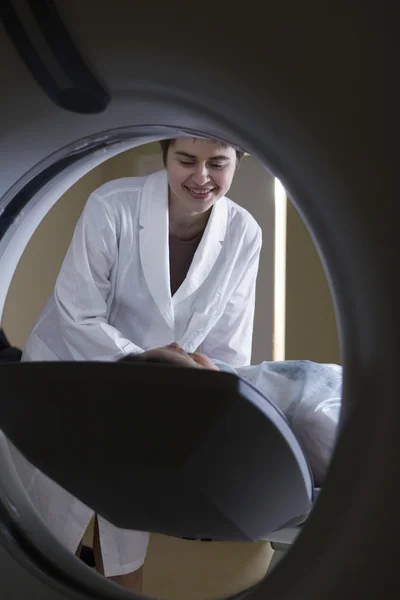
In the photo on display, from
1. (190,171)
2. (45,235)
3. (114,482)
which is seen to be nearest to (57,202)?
(45,235)

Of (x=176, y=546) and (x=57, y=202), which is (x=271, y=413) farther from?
(x=57, y=202)

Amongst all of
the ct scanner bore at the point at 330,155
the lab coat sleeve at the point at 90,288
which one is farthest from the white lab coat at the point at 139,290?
the ct scanner bore at the point at 330,155

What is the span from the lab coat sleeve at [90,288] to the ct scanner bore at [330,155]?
7.3 inches

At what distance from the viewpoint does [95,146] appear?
0.40 m

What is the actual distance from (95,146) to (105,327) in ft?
0.55

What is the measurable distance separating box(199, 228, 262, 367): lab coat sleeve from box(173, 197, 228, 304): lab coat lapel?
40 millimetres

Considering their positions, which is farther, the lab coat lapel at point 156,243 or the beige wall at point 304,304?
the lab coat lapel at point 156,243

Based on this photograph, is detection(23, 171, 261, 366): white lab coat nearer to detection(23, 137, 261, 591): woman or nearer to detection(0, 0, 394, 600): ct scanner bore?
detection(23, 137, 261, 591): woman

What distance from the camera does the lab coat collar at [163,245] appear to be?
1.95 ft

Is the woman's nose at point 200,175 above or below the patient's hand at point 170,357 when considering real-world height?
above

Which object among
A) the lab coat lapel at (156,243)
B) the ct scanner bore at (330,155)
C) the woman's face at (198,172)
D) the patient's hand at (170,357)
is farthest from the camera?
the lab coat lapel at (156,243)

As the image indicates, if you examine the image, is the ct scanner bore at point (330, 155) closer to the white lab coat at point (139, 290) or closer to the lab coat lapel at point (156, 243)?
the white lab coat at point (139, 290)

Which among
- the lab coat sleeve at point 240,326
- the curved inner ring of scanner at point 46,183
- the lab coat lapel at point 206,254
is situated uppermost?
the curved inner ring of scanner at point 46,183

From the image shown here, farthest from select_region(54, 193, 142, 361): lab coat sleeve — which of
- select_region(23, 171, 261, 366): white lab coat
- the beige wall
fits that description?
the beige wall
